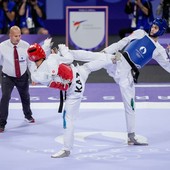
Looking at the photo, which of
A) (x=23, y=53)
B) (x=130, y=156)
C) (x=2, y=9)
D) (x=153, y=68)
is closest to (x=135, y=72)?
(x=130, y=156)

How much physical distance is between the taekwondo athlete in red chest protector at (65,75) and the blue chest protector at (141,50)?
43 centimetres

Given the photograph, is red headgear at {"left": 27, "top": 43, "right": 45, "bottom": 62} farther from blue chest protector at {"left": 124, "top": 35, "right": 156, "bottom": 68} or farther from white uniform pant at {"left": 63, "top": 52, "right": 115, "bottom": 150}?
blue chest protector at {"left": 124, "top": 35, "right": 156, "bottom": 68}

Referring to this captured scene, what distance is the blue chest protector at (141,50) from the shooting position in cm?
874

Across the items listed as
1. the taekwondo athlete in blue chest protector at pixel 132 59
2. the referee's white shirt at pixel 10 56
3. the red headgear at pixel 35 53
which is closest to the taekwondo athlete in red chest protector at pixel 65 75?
the red headgear at pixel 35 53

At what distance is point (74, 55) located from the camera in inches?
334

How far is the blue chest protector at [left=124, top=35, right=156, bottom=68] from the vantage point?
8736 mm

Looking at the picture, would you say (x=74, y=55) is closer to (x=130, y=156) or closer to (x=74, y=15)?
(x=130, y=156)

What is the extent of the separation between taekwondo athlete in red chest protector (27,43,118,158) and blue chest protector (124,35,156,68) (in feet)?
1.42

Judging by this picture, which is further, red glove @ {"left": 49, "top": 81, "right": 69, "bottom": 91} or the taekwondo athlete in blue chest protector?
the taekwondo athlete in blue chest protector

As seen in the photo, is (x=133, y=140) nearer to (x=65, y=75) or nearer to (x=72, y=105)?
(x=72, y=105)

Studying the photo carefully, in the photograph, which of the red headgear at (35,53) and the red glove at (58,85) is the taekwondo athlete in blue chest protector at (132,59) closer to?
the red glove at (58,85)

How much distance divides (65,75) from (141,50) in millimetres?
1321

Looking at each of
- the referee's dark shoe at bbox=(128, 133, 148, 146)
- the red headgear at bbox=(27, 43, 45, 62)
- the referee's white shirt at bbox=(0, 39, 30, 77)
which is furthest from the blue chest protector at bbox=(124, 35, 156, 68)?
the referee's white shirt at bbox=(0, 39, 30, 77)

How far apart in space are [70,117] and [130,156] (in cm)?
98
